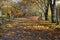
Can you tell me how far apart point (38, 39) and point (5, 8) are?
89.1 feet

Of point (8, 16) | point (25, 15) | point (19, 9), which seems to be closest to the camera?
point (8, 16)

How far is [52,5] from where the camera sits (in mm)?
25578

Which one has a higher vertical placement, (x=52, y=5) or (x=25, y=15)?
(x=52, y=5)

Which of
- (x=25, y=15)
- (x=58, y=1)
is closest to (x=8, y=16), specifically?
(x=25, y=15)

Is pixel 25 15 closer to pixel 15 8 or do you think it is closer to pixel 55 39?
pixel 15 8

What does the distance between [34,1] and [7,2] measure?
6681 millimetres

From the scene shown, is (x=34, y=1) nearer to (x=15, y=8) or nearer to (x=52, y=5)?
(x=52, y=5)

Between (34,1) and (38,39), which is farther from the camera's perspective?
(34,1)

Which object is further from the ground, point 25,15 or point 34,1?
point 34,1

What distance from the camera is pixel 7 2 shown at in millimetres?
38938

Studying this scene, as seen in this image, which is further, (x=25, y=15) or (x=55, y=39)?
(x=25, y=15)

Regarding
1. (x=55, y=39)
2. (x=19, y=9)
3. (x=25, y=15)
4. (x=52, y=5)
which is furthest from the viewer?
(x=25, y=15)

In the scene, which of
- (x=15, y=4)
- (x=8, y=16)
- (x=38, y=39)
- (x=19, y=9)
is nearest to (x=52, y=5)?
(x=38, y=39)

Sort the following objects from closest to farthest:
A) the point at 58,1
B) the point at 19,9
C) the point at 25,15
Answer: the point at 58,1 < the point at 19,9 < the point at 25,15
